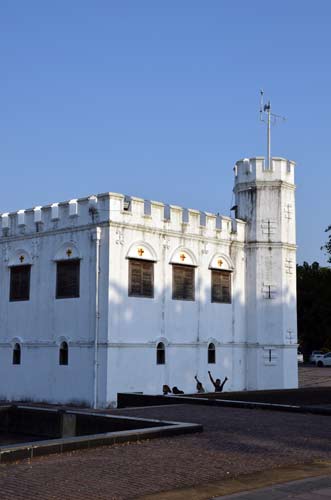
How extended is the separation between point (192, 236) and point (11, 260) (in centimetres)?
767

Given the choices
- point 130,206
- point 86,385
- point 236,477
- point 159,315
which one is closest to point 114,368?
point 86,385

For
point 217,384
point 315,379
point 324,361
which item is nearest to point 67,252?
point 217,384

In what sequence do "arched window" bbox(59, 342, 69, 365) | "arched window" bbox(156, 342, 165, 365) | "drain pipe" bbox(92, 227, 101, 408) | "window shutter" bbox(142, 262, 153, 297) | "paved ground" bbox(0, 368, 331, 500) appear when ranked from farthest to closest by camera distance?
"arched window" bbox(156, 342, 165, 365), "window shutter" bbox(142, 262, 153, 297), "arched window" bbox(59, 342, 69, 365), "drain pipe" bbox(92, 227, 101, 408), "paved ground" bbox(0, 368, 331, 500)

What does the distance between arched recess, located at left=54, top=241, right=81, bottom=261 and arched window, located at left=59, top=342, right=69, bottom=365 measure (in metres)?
3.31

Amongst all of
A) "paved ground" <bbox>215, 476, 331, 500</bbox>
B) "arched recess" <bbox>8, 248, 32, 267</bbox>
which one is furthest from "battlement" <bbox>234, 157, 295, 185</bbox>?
"paved ground" <bbox>215, 476, 331, 500</bbox>

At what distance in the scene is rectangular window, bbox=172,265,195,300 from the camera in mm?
27828

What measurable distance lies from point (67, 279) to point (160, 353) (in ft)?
15.3

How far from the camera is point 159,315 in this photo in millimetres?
26984

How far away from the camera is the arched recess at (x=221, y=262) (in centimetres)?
2945

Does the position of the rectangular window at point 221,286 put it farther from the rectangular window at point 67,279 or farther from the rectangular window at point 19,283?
the rectangular window at point 19,283

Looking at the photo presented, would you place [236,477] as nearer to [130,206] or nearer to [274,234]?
[130,206]

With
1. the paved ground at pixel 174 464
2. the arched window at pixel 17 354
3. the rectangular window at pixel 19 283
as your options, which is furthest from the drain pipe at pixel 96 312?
the paved ground at pixel 174 464

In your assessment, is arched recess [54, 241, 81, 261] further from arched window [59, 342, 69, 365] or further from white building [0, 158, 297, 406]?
arched window [59, 342, 69, 365]

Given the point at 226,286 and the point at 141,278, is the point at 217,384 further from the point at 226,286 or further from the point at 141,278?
the point at 141,278
